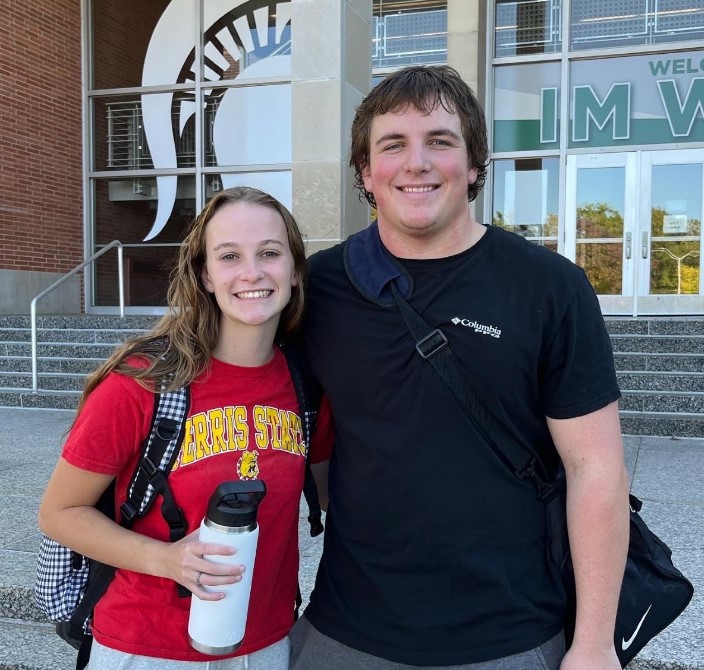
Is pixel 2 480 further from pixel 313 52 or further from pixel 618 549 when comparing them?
pixel 313 52

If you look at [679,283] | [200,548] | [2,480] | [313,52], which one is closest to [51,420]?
[2,480]

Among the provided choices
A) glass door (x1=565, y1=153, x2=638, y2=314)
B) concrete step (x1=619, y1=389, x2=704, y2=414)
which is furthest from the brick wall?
concrete step (x1=619, y1=389, x2=704, y2=414)

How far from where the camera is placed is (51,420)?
756 cm

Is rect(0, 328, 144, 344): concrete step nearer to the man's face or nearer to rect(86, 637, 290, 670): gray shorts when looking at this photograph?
rect(86, 637, 290, 670): gray shorts

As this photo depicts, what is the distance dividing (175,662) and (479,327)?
980 millimetres

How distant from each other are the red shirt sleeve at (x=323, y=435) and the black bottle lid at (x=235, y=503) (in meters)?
0.42

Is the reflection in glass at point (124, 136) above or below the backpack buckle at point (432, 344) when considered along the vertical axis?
above

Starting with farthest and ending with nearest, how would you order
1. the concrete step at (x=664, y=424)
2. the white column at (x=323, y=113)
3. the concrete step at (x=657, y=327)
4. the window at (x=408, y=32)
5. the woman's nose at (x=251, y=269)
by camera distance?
the window at (x=408, y=32)
the concrete step at (x=657, y=327)
the white column at (x=323, y=113)
the concrete step at (x=664, y=424)
the woman's nose at (x=251, y=269)

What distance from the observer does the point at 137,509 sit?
1.64m

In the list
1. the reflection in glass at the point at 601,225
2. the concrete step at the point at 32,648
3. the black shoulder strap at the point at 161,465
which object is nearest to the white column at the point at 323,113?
the concrete step at the point at 32,648

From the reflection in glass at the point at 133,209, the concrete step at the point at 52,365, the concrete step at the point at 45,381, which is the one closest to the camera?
the concrete step at the point at 45,381

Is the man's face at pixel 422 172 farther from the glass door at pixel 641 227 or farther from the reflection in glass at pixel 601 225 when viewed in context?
the reflection in glass at pixel 601 225

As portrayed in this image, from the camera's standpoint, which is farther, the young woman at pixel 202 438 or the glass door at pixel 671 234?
the glass door at pixel 671 234

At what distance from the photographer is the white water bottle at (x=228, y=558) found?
4.71ft
